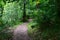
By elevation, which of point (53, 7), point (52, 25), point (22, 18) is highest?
point (53, 7)

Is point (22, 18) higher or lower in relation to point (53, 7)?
lower

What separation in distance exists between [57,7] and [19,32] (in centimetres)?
379

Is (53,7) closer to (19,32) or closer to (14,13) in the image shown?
(19,32)

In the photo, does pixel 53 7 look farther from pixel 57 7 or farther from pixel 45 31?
pixel 45 31

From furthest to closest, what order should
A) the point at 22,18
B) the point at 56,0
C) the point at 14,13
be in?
the point at 22,18 < the point at 14,13 < the point at 56,0

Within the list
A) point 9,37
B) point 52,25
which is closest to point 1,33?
point 9,37

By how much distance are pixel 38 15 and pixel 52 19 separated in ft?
4.08

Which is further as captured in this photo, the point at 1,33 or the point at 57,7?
the point at 1,33

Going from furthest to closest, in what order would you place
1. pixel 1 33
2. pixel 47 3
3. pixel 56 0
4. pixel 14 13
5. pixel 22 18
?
pixel 22 18, pixel 14 13, pixel 47 3, pixel 1 33, pixel 56 0

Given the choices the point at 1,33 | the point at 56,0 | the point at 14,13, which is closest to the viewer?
the point at 56,0

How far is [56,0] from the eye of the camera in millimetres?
10039

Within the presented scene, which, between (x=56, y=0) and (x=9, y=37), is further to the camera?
→ (x=9, y=37)

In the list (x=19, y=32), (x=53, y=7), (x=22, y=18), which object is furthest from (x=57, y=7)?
(x=22, y=18)

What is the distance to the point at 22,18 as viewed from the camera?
16422mm
